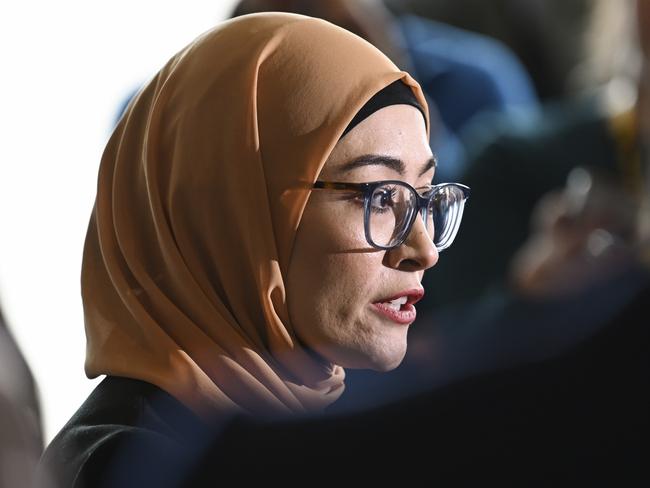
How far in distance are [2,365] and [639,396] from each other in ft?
1.97

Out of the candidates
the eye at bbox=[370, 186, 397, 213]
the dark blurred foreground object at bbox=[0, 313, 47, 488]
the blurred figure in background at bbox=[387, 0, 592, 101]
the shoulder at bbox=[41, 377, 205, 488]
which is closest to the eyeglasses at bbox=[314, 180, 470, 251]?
the eye at bbox=[370, 186, 397, 213]

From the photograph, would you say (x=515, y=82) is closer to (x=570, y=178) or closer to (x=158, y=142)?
(x=570, y=178)

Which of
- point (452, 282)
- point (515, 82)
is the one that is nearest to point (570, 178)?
point (452, 282)

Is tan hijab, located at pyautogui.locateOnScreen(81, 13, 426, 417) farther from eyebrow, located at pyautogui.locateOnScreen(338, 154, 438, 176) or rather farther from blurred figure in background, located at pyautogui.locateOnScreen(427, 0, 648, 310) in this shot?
blurred figure in background, located at pyautogui.locateOnScreen(427, 0, 648, 310)

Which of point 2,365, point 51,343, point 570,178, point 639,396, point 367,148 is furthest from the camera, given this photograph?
point 51,343

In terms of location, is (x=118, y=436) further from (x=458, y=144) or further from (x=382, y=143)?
(x=458, y=144)

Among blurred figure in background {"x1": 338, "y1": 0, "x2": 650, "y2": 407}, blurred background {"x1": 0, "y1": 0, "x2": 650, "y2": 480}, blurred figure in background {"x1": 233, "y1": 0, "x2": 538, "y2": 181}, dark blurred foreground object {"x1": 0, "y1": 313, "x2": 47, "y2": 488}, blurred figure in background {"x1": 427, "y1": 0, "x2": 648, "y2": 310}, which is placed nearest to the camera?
dark blurred foreground object {"x1": 0, "y1": 313, "x2": 47, "y2": 488}

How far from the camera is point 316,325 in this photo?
1.98 metres

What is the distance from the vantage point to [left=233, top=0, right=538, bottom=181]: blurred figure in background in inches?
149

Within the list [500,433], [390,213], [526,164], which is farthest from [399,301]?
[526,164]

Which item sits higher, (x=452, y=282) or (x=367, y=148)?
(x=367, y=148)

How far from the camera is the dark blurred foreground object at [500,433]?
4.14 ft

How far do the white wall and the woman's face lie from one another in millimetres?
2172

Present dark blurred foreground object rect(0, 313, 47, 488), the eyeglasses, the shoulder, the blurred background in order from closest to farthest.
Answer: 1. dark blurred foreground object rect(0, 313, 47, 488)
2. the shoulder
3. the eyeglasses
4. the blurred background
